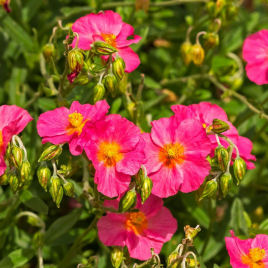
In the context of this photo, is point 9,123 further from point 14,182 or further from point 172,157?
point 172,157

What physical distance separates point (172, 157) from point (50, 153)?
0.37 meters

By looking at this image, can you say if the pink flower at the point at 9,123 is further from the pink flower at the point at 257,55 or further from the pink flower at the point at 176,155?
the pink flower at the point at 257,55

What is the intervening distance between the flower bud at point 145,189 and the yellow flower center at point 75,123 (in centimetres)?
24

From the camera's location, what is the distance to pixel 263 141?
2.53m

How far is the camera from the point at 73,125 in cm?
151

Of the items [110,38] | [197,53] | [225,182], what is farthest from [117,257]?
[197,53]

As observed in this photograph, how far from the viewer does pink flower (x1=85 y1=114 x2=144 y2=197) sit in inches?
58.1

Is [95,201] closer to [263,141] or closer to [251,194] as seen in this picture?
[251,194]

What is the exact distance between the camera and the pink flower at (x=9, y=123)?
1468 mm

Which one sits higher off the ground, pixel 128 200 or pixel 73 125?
pixel 73 125

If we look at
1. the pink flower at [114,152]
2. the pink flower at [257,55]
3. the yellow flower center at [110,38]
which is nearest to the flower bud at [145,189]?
the pink flower at [114,152]

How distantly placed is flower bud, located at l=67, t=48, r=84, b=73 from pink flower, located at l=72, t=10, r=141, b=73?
0.18 metres

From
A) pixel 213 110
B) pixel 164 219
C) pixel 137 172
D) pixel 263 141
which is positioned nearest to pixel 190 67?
pixel 263 141

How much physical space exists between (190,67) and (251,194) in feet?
2.08
